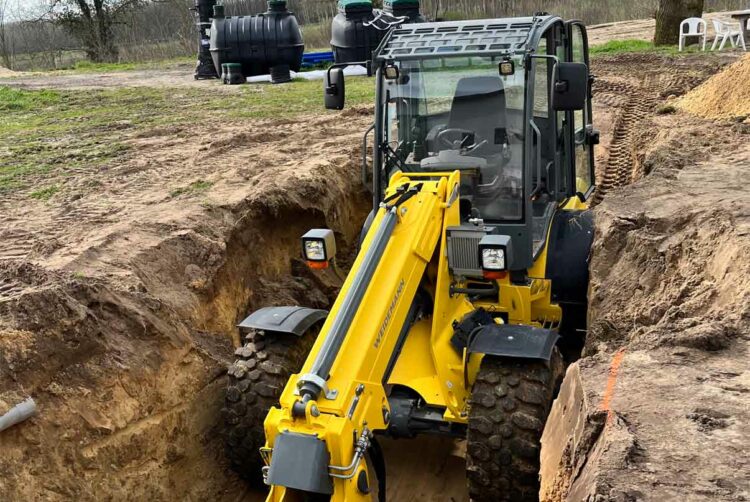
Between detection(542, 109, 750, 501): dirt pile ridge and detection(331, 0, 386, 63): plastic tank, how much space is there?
14.4 meters

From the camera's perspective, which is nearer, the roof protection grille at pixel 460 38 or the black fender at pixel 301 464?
the black fender at pixel 301 464

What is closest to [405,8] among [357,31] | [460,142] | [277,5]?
[357,31]

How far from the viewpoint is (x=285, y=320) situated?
5.19 metres

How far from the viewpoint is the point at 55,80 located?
842 inches

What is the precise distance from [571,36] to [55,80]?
18862 millimetres

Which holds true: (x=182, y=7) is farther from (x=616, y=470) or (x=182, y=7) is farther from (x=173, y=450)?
(x=616, y=470)

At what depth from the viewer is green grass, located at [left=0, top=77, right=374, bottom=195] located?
8.96 m

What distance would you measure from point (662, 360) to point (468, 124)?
8.96 ft

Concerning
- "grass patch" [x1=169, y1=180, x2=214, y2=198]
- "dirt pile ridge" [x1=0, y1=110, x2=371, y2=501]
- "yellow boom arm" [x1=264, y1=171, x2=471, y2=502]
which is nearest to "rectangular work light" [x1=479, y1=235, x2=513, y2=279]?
"yellow boom arm" [x1=264, y1=171, x2=471, y2=502]

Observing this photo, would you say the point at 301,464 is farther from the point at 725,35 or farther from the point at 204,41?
the point at 204,41

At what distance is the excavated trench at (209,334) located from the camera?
122 inches

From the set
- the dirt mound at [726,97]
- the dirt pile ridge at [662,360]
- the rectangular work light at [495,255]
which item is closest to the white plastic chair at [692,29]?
the dirt mound at [726,97]

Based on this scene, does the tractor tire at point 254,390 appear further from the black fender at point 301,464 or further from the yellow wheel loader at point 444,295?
the black fender at point 301,464

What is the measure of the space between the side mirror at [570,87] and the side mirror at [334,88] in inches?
66.2
